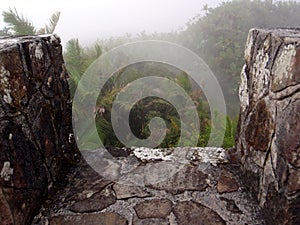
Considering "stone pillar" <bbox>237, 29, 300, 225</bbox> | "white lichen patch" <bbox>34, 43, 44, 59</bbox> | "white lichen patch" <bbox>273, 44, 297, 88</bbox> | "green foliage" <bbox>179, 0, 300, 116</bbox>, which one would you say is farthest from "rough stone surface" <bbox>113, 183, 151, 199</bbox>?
"green foliage" <bbox>179, 0, 300, 116</bbox>

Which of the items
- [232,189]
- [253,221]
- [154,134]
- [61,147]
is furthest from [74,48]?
[253,221]

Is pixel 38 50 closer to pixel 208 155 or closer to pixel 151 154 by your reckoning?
pixel 151 154

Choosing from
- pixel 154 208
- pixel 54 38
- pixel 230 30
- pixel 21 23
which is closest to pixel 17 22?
pixel 21 23

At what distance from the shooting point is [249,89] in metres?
1.95

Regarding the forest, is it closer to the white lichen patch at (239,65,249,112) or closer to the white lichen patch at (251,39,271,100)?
the white lichen patch at (239,65,249,112)

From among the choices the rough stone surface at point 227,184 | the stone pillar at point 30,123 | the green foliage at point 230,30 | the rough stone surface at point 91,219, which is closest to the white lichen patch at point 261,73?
the rough stone surface at point 227,184

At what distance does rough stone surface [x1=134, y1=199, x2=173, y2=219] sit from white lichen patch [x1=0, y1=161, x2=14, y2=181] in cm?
78

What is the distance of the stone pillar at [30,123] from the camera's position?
1513 millimetres

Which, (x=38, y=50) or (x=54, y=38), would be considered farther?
(x=54, y=38)

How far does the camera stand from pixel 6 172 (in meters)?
1.50

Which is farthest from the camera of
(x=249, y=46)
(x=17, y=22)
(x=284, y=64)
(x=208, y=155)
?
(x=17, y=22)

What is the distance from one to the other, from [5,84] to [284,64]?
134cm

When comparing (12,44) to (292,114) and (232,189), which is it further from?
(232,189)

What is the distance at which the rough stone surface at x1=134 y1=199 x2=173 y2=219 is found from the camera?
183 cm
